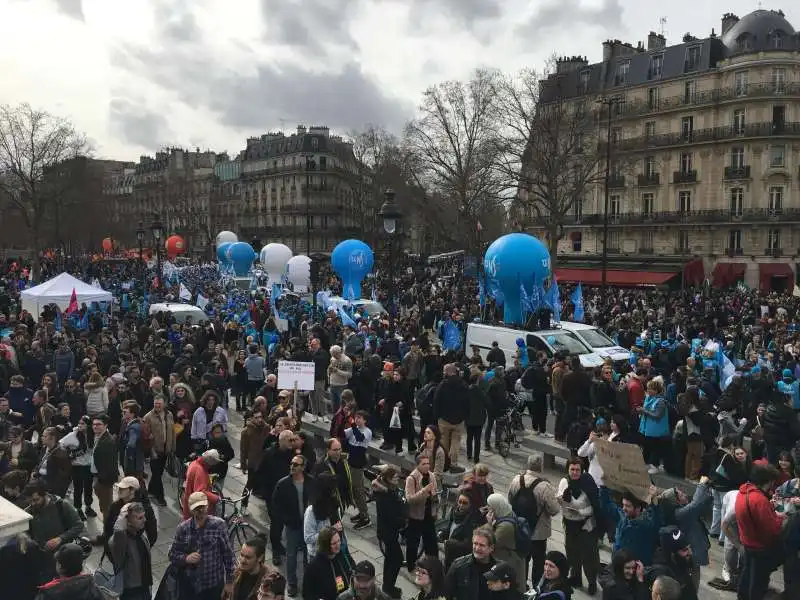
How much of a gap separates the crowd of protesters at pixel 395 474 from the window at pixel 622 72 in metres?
33.4

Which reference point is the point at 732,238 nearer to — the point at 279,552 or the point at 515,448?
the point at 515,448

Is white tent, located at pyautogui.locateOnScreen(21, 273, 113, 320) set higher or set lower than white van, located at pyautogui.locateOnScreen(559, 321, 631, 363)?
higher

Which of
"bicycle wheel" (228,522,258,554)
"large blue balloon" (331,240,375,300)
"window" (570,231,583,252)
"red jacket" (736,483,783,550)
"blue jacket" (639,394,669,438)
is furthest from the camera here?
"window" (570,231,583,252)

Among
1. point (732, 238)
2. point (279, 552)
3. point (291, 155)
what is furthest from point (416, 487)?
point (291, 155)

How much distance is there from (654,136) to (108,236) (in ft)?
182

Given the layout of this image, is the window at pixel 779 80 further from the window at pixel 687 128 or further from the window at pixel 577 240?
the window at pixel 577 240

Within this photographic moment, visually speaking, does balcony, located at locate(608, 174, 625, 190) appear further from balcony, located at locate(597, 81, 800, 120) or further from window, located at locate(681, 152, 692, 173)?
balcony, located at locate(597, 81, 800, 120)

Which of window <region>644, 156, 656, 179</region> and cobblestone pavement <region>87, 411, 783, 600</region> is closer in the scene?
cobblestone pavement <region>87, 411, 783, 600</region>

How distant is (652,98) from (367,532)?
1607 inches

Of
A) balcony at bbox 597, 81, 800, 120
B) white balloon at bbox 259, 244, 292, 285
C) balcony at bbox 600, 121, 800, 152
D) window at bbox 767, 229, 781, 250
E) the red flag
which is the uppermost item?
balcony at bbox 597, 81, 800, 120

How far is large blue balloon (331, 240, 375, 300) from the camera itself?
2589 centimetres

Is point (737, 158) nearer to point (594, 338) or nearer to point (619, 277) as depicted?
point (619, 277)

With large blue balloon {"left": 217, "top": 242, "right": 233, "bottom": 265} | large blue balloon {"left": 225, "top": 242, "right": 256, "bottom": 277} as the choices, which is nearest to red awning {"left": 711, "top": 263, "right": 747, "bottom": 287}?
large blue balloon {"left": 225, "top": 242, "right": 256, "bottom": 277}

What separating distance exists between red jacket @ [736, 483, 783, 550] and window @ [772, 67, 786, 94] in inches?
1523
